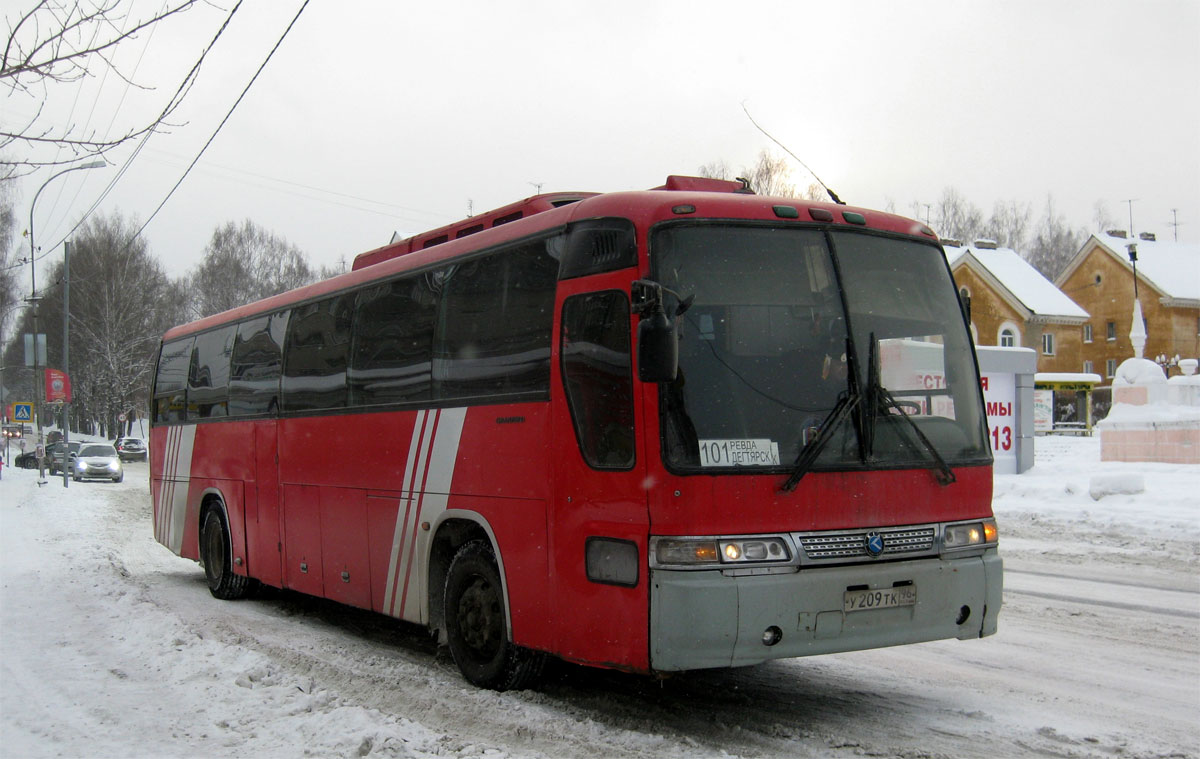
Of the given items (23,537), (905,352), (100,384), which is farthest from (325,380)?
(100,384)

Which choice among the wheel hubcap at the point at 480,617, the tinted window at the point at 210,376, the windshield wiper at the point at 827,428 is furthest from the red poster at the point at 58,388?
the windshield wiper at the point at 827,428

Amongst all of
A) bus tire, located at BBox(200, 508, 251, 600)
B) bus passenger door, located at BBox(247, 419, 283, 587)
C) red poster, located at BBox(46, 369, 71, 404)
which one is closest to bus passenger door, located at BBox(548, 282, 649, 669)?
bus passenger door, located at BBox(247, 419, 283, 587)

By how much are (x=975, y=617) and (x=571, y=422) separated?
97.7 inches

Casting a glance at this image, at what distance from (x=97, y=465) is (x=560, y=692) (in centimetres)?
3990

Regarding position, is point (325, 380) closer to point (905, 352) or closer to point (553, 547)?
point (553, 547)

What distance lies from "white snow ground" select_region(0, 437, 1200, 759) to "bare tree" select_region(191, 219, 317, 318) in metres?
71.9

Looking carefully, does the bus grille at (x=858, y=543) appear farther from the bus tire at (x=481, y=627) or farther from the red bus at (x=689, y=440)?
the bus tire at (x=481, y=627)

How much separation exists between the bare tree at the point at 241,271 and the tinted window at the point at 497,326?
74.1 meters

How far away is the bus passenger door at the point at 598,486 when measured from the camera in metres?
5.74

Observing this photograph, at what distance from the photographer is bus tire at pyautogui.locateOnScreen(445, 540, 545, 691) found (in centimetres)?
682

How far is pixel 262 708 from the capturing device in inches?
247

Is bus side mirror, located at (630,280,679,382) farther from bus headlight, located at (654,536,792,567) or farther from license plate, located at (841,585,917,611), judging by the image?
license plate, located at (841,585,917,611)

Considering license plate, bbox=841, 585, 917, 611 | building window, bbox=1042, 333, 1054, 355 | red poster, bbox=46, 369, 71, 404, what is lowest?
license plate, bbox=841, 585, 917, 611

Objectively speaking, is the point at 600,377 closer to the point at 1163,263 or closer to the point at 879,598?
the point at 879,598
